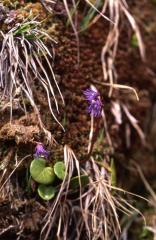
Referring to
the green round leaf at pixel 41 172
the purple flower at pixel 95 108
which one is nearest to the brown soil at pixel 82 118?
the green round leaf at pixel 41 172

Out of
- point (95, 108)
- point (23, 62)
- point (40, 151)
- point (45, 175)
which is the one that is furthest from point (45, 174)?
point (23, 62)

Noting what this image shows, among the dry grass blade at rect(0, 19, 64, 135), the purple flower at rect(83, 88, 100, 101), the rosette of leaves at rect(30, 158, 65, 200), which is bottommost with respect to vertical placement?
the rosette of leaves at rect(30, 158, 65, 200)

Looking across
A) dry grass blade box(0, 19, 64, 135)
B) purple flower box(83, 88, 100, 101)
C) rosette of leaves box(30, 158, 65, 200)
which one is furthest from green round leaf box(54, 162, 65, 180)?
purple flower box(83, 88, 100, 101)

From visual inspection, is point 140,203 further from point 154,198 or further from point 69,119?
point 69,119

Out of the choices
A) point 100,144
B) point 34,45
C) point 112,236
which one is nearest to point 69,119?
point 100,144

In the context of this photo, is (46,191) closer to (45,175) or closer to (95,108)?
(45,175)

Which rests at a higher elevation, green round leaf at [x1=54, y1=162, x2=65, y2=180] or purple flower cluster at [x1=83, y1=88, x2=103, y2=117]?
purple flower cluster at [x1=83, y1=88, x2=103, y2=117]

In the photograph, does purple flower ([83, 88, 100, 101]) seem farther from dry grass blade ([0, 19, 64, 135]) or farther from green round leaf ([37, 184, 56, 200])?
green round leaf ([37, 184, 56, 200])
